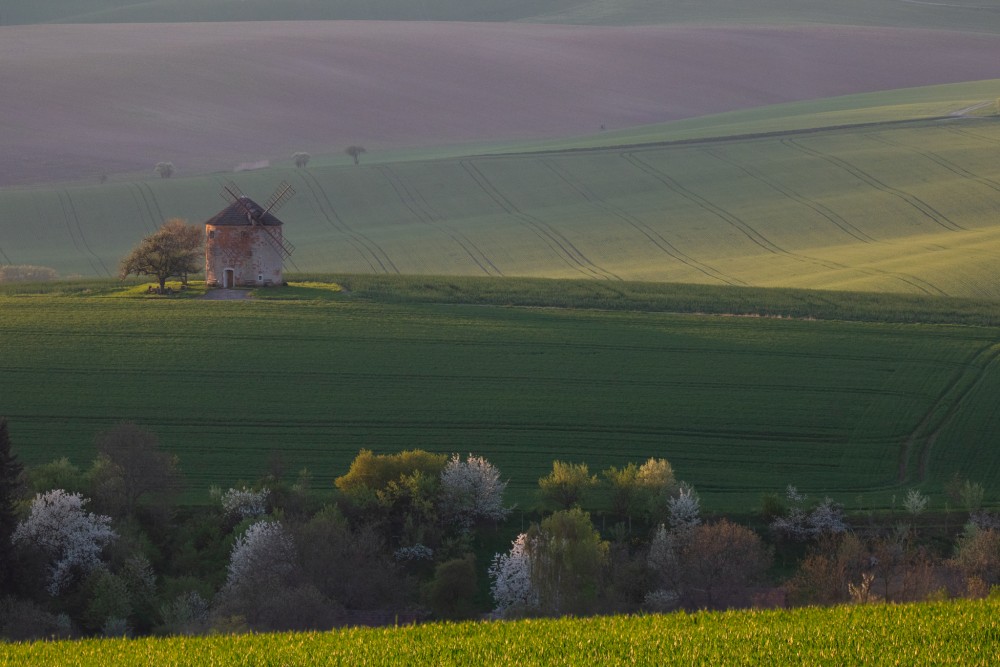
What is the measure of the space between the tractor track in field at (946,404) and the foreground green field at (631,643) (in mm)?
22196

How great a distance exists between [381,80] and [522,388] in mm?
108658

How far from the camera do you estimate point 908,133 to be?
321ft

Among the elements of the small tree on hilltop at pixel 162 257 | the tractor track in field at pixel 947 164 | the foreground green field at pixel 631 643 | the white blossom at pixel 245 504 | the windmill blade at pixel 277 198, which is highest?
the tractor track in field at pixel 947 164

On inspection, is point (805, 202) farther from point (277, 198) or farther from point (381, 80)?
point (381, 80)

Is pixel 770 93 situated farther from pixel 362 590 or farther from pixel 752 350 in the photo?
pixel 362 590

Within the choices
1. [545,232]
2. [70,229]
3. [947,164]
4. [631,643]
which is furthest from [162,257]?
[947,164]

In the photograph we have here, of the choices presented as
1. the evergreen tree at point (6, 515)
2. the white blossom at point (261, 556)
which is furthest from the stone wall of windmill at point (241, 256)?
the white blossom at point (261, 556)

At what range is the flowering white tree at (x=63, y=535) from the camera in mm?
31109

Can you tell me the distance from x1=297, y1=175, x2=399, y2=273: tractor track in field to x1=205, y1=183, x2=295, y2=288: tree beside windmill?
1445cm

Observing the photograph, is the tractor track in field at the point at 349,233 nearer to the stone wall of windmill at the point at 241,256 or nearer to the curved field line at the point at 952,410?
the stone wall of windmill at the point at 241,256

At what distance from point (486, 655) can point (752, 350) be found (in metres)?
33.6

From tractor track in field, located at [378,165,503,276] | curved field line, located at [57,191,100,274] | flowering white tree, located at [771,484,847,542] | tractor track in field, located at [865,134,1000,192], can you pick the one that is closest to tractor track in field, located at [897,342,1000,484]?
flowering white tree, located at [771,484,847,542]

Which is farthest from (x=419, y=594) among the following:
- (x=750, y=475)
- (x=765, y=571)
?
(x=750, y=475)

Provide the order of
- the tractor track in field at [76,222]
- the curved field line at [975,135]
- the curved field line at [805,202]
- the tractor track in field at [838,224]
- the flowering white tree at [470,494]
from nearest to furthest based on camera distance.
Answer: the flowering white tree at [470,494]
the tractor track in field at [838,224]
the curved field line at [805,202]
the tractor track in field at [76,222]
the curved field line at [975,135]
